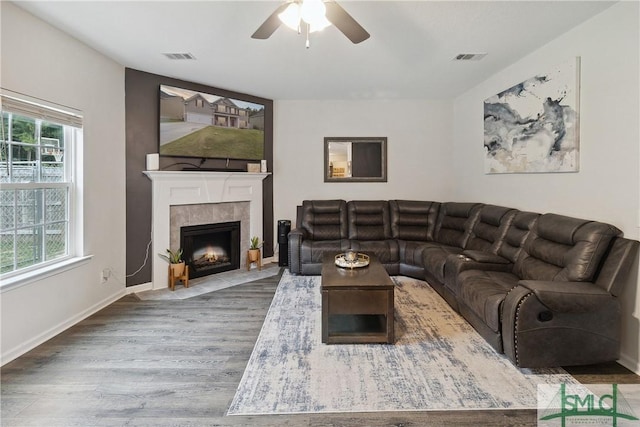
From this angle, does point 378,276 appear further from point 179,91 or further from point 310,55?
point 179,91

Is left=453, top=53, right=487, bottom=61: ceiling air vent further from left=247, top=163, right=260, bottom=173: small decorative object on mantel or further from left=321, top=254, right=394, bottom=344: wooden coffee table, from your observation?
left=247, top=163, right=260, bottom=173: small decorative object on mantel

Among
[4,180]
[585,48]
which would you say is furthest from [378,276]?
[4,180]

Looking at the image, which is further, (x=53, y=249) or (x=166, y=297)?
(x=166, y=297)

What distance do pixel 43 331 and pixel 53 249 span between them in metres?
0.74

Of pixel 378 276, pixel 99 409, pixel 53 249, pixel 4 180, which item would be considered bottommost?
pixel 99 409

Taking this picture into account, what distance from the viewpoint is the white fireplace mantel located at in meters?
4.12

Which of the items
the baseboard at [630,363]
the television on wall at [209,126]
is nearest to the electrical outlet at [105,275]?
the television on wall at [209,126]

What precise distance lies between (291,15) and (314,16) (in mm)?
221

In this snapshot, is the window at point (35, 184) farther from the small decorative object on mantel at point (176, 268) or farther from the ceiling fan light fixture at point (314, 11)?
the ceiling fan light fixture at point (314, 11)

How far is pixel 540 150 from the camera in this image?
338cm

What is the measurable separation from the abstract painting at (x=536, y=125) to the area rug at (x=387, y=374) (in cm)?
186

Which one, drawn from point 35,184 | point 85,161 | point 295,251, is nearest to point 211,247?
point 295,251

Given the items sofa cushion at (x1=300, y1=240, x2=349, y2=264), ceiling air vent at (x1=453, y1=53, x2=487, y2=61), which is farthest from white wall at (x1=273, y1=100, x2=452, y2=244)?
ceiling air vent at (x1=453, y1=53, x2=487, y2=61)

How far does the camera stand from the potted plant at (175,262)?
4098 mm
